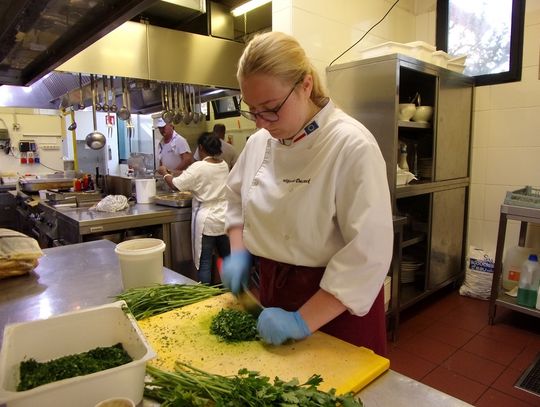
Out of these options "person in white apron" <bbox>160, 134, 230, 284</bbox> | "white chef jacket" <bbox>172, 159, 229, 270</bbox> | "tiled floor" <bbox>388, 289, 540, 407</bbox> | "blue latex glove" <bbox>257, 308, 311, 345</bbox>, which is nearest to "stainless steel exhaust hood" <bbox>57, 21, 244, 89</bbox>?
"person in white apron" <bbox>160, 134, 230, 284</bbox>

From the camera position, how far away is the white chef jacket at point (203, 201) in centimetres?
304

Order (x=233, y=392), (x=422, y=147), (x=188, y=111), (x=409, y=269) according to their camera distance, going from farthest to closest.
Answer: (x=188, y=111), (x=422, y=147), (x=409, y=269), (x=233, y=392)

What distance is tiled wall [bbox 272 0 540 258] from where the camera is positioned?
9.08 ft

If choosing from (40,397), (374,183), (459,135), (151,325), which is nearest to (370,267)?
(374,183)

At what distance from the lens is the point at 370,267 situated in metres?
0.99

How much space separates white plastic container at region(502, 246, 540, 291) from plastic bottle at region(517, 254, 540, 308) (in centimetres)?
25

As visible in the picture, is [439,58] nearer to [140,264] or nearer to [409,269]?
[409,269]

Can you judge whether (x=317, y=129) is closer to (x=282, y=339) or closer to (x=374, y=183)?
(x=374, y=183)

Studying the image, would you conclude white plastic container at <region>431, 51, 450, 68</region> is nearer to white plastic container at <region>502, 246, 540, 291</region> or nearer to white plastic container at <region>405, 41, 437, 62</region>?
white plastic container at <region>405, 41, 437, 62</region>

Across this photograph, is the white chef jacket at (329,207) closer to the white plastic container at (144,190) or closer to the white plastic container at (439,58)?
the white plastic container at (439,58)

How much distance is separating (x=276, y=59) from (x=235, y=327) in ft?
2.34

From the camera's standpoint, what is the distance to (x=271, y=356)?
0.90 metres

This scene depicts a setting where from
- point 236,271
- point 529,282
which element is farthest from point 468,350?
point 236,271

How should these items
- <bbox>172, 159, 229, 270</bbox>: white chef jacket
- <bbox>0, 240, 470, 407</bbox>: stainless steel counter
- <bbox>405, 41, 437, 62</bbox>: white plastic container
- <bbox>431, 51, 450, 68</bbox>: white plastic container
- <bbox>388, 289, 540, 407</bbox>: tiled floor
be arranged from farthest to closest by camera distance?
<bbox>172, 159, 229, 270</bbox>: white chef jacket → <bbox>431, 51, 450, 68</bbox>: white plastic container → <bbox>405, 41, 437, 62</bbox>: white plastic container → <bbox>388, 289, 540, 407</bbox>: tiled floor → <bbox>0, 240, 470, 407</bbox>: stainless steel counter
